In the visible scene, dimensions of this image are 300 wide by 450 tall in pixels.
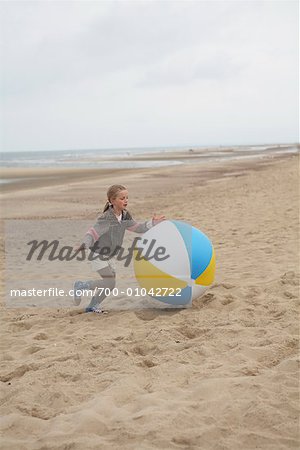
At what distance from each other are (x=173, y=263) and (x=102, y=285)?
100 centimetres

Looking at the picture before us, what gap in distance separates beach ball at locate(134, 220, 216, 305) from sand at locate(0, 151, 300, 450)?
10.4 inches

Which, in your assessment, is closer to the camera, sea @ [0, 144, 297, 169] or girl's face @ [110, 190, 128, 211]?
girl's face @ [110, 190, 128, 211]

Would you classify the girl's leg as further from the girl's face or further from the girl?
the girl's face

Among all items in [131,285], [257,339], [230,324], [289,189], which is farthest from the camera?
[289,189]

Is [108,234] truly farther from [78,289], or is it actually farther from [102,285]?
[78,289]

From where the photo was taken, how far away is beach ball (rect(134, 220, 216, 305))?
518 cm

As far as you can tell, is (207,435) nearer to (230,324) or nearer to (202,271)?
(230,324)

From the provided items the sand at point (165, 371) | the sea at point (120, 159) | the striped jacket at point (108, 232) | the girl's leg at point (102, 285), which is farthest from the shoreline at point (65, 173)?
the sand at point (165, 371)

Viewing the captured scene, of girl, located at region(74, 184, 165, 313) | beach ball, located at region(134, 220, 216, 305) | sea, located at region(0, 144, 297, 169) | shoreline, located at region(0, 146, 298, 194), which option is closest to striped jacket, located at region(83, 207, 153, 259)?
girl, located at region(74, 184, 165, 313)

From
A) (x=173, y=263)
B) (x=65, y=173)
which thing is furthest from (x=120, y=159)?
(x=173, y=263)

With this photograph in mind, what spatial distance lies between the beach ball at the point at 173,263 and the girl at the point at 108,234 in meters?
0.27

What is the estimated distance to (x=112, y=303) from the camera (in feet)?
19.4

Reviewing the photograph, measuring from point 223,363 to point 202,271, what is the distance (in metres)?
1.50

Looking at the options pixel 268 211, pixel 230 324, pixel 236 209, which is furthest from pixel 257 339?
pixel 236 209
